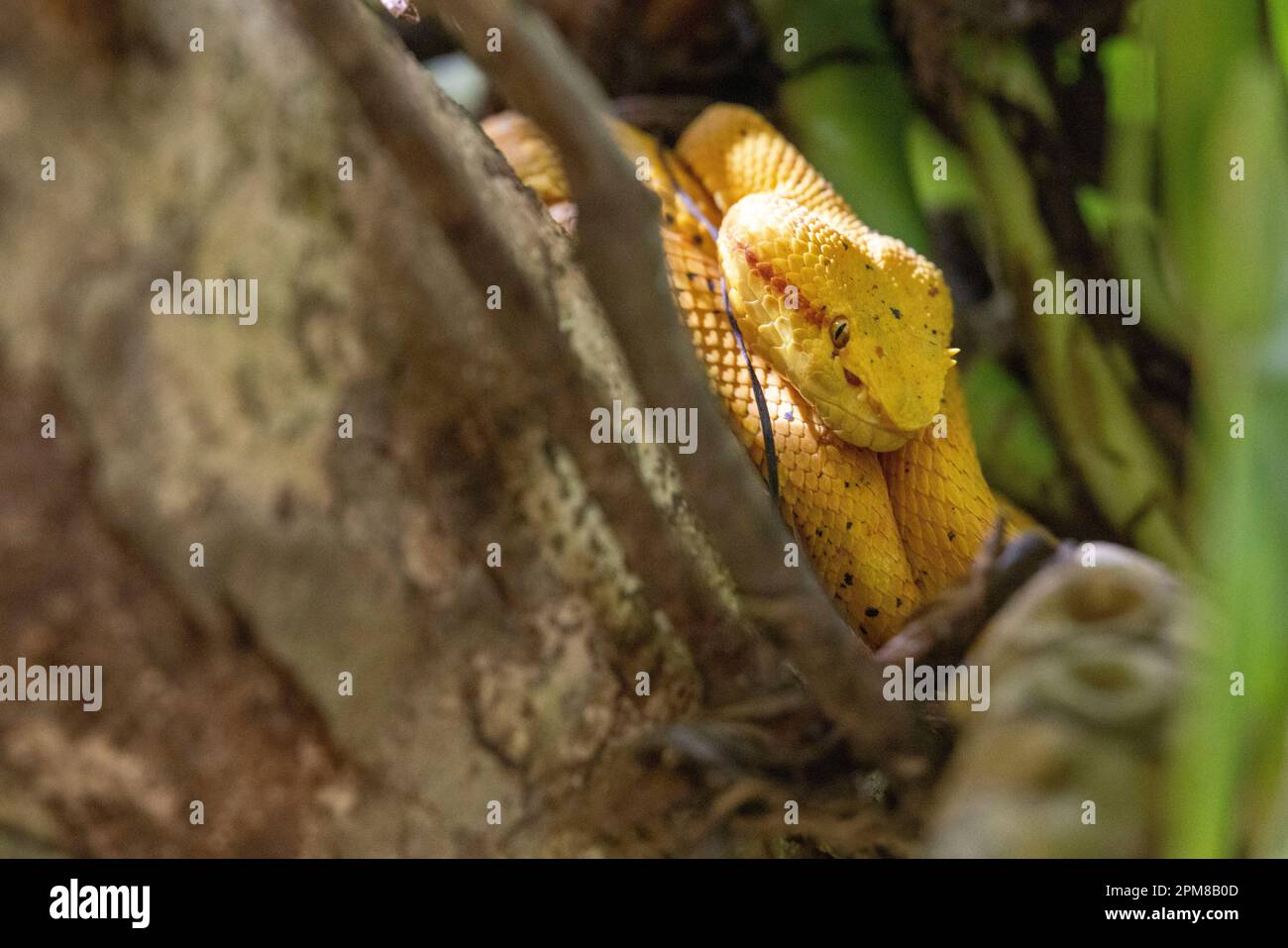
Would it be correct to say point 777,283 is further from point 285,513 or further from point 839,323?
point 285,513

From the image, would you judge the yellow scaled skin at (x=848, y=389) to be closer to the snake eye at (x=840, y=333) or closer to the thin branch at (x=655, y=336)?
the snake eye at (x=840, y=333)

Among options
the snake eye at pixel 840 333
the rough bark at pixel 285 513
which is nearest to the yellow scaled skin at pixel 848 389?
the snake eye at pixel 840 333

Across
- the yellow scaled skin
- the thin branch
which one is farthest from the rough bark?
the yellow scaled skin

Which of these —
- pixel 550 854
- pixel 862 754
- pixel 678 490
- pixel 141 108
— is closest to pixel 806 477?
pixel 678 490

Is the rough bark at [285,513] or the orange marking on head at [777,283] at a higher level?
the orange marking on head at [777,283]

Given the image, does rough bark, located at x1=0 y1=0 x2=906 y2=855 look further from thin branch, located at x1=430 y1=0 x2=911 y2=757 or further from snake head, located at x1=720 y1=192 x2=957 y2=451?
snake head, located at x1=720 y1=192 x2=957 y2=451
